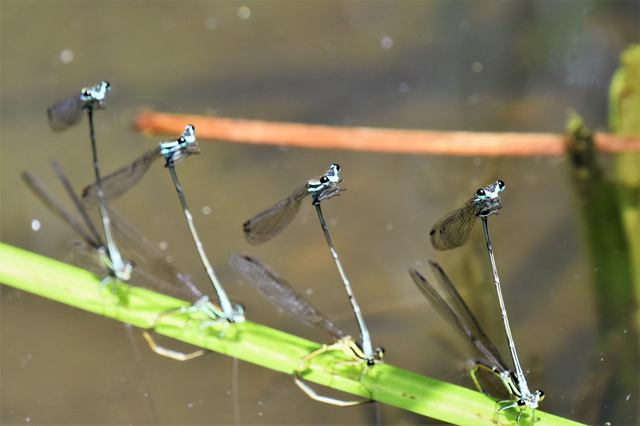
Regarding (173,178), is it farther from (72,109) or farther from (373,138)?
(373,138)

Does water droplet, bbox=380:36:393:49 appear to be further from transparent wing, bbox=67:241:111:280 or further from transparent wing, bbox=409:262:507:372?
transparent wing, bbox=67:241:111:280

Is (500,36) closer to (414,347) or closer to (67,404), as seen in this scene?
(414,347)

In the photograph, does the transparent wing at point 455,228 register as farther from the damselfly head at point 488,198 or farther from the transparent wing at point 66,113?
the transparent wing at point 66,113

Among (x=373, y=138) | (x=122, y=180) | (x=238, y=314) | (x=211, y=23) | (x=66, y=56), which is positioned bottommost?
(x=238, y=314)

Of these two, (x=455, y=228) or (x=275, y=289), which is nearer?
(x=455, y=228)


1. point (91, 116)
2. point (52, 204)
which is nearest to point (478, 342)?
A: point (91, 116)

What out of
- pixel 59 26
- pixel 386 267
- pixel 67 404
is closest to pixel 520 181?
pixel 386 267
